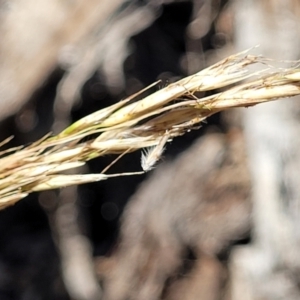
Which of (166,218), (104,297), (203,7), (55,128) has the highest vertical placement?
(203,7)

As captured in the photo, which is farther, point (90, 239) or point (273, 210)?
point (90, 239)

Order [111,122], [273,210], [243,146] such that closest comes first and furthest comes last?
[111,122] < [273,210] < [243,146]

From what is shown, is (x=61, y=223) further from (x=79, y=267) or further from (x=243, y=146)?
(x=243, y=146)

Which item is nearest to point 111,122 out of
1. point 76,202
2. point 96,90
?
point 96,90

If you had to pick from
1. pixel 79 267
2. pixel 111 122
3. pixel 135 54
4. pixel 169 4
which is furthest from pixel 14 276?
pixel 111 122

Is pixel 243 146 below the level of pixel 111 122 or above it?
below

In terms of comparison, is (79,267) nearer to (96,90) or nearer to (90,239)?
(90,239)

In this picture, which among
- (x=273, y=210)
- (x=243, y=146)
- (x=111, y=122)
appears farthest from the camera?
(x=243, y=146)
